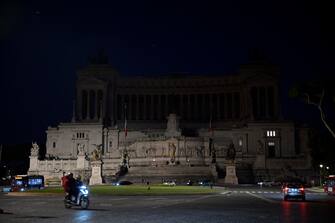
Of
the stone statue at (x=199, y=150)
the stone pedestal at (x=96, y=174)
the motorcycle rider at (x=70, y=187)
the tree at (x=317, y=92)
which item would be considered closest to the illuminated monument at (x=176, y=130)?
the stone pedestal at (x=96, y=174)

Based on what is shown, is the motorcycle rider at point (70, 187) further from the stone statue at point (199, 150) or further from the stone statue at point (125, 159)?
the stone statue at point (199, 150)

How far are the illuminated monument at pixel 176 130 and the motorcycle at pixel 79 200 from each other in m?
65.3

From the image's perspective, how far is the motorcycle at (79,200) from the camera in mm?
31938

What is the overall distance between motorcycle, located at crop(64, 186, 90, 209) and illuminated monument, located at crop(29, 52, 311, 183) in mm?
65326

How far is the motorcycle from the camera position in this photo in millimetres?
31938

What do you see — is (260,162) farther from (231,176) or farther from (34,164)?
(34,164)

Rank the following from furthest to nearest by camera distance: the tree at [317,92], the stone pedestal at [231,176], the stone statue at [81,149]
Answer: the stone statue at [81,149], the stone pedestal at [231,176], the tree at [317,92]

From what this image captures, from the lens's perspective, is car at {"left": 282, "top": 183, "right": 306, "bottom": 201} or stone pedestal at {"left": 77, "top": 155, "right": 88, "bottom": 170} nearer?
car at {"left": 282, "top": 183, "right": 306, "bottom": 201}

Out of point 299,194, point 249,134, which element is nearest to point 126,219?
point 299,194

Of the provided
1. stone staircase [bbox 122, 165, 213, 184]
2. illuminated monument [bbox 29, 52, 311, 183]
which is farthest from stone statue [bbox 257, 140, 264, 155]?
stone staircase [bbox 122, 165, 213, 184]

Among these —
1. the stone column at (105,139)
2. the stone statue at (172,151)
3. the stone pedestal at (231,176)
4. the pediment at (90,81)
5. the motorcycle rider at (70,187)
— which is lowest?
the stone pedestal at (231,176)

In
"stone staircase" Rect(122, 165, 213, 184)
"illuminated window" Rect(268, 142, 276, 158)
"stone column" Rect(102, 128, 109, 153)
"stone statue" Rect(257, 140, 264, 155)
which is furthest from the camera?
"stone column" Rect(102, 128, 109, 153)

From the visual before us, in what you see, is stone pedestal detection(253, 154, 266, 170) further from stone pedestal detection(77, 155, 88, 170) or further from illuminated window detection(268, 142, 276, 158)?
stone pedestal detection(77, 155, 88, 170)

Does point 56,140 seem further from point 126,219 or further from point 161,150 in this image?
point 126,219
